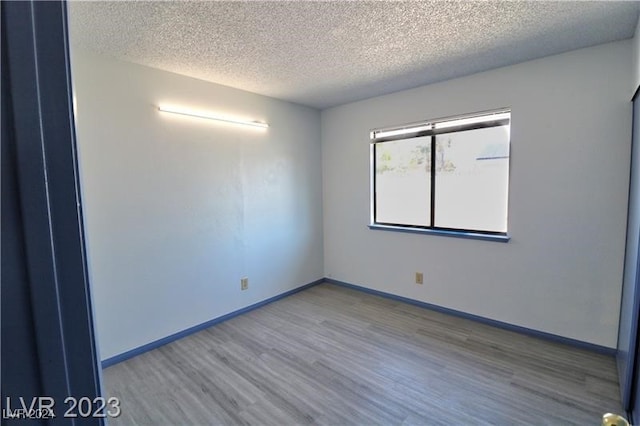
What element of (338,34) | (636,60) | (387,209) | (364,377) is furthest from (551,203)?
(338,34)

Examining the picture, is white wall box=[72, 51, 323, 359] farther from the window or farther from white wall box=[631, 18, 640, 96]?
white wall box=[631, 18, 640, 96]

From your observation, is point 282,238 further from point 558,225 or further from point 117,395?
point 558,225

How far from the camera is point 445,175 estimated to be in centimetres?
337

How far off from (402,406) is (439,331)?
1.15m

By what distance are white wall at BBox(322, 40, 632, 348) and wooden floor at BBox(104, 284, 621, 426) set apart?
12.8 inches

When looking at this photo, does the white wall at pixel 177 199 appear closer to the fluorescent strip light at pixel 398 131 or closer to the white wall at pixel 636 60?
the fluorescent strip light at pixel 398 131

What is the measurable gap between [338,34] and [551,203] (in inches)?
91.0

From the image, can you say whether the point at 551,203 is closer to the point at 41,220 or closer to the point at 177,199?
the point at 41,220

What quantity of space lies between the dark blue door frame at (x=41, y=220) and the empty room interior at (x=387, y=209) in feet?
5.67

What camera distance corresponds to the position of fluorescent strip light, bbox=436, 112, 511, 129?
288 centimetres

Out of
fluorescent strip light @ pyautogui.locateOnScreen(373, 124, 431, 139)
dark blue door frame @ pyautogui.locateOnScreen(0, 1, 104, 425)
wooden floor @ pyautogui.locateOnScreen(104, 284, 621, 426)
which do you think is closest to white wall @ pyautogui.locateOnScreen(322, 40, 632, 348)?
fluorescent strip light @ pyautogui.locateOnScreen(373, 124, 431, 139)

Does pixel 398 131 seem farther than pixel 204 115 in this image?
Yes

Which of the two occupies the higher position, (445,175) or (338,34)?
(338,34)

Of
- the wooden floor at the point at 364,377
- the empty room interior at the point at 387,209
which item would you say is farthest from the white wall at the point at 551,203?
the wooden floor at the point at 364,377
